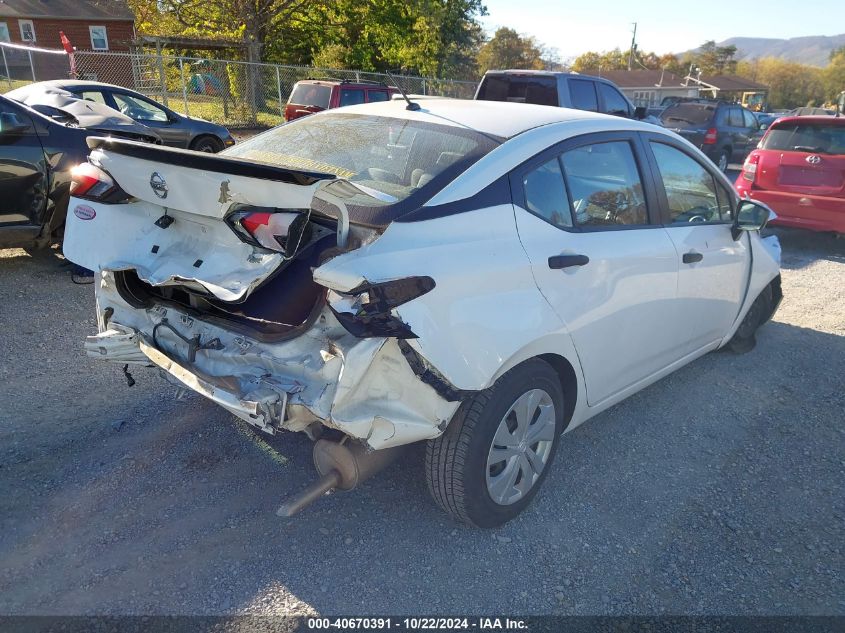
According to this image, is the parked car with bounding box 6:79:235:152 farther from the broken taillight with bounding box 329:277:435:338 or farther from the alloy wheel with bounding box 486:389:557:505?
the alloy wheel with bounding box 486:389:557:505

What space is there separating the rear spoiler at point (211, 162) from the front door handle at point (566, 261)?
104 cm

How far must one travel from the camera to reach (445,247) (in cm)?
244

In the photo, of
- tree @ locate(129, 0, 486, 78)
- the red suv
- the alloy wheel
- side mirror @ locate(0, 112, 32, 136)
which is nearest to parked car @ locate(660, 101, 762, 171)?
the red suv

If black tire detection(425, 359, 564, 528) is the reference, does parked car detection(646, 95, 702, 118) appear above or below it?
above

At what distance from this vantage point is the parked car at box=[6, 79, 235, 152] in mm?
10577

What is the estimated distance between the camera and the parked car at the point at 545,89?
36.0 feet

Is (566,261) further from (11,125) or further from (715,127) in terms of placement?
(715,127)

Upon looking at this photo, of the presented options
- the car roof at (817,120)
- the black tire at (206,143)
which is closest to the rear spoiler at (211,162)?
the car roof at (817,120)

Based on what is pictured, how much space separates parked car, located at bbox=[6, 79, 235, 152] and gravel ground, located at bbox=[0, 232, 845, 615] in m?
8.05

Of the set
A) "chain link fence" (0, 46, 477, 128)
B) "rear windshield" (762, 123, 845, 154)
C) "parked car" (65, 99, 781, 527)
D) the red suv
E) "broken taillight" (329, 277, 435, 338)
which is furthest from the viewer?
"chain link fence" (0, 46, 477, 128)

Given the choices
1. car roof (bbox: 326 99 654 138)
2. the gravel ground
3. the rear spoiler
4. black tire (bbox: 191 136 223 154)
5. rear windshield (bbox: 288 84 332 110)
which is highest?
car roof (bbox: 326 99 654 138)

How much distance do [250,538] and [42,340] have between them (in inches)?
110

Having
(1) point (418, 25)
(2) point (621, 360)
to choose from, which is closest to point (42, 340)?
(2) point (621, 360)

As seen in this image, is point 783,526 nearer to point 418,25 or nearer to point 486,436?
point 486,436
